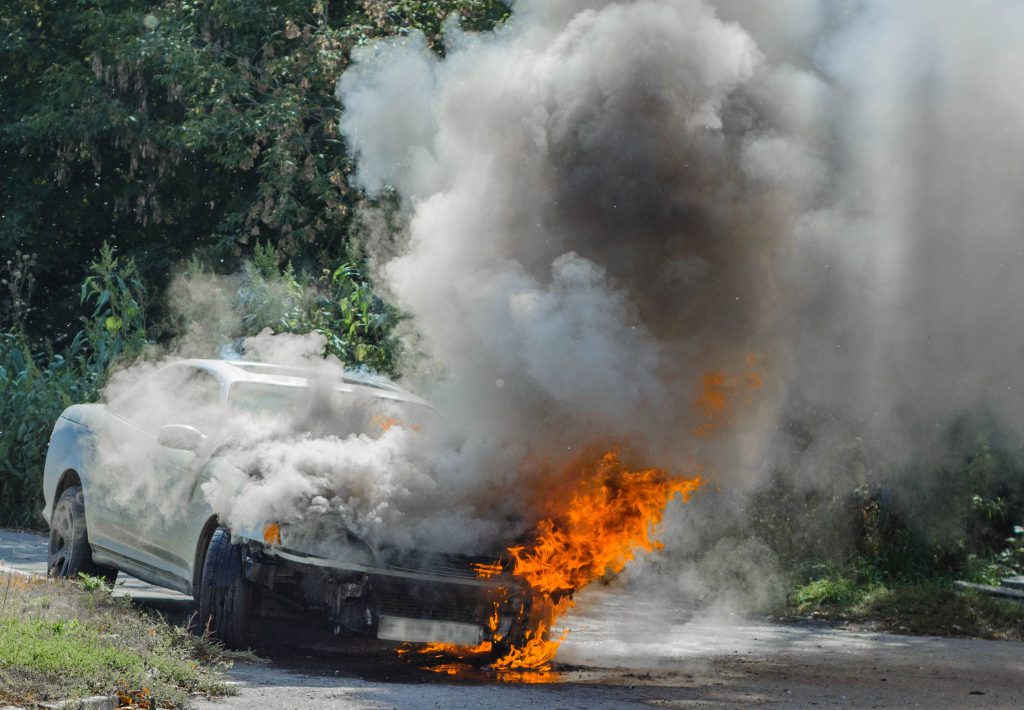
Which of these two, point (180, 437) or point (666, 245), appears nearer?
point (180, 437)

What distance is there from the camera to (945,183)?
34.0 feet

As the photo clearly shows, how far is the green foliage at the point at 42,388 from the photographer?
51.9 ft

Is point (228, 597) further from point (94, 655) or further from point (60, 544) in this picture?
point (60, 544)

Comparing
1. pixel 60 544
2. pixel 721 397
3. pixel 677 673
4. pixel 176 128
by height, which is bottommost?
pixel 677 673

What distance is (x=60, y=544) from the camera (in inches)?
402

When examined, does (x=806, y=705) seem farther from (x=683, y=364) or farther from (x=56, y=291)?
(x=56, y=291)

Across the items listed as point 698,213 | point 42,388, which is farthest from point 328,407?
point 42,388

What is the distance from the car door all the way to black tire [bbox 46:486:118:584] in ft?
0.97

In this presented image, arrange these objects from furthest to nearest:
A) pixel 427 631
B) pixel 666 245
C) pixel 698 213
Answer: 1. pixel 698 213
2. pixel 666 245
3. pixel 427 631

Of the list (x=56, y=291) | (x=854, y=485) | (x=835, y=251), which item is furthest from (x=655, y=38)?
(x=56, y=291)

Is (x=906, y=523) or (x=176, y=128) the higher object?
(x=176, y=128)

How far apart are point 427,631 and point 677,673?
1672 millimetres

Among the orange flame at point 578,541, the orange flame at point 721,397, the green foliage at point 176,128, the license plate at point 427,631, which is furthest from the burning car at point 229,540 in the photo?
the green foliage at point 176,128

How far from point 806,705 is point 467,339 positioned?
3035 millimetres
